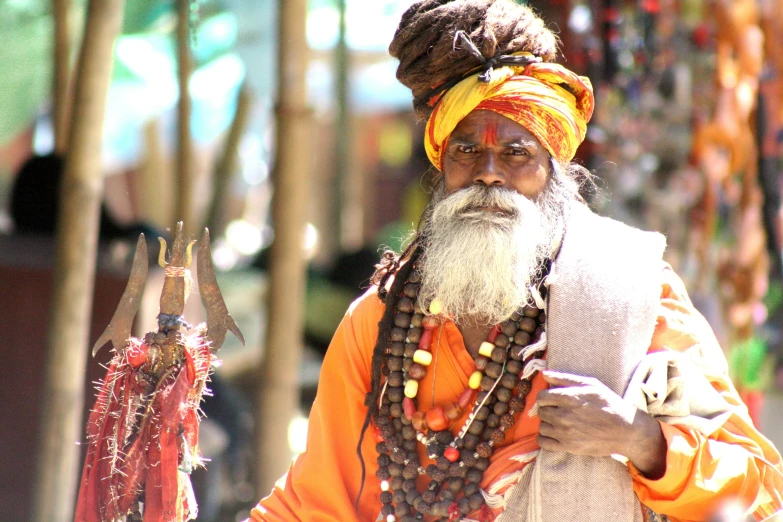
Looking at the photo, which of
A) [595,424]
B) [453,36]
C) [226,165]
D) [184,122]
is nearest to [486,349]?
[595,424]

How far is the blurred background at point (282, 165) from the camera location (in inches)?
126

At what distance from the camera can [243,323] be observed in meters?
6.29

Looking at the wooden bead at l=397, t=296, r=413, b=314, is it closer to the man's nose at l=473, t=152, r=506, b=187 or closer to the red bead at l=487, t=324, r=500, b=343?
the red bead at l=487, t=324, r=500, b=343

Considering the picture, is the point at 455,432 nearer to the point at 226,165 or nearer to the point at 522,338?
the point at 522,338

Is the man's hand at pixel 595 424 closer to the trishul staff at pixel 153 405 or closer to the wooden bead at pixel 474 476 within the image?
the wooden bead at pixel 474 476

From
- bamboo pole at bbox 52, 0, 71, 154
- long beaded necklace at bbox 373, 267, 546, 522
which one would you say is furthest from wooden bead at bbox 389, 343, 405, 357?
Answer: bamboo pole at bbox 52, 0, 71, 154

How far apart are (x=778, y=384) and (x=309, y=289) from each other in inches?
110

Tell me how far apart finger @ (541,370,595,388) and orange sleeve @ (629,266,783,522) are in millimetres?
191

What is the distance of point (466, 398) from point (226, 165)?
4.48 metres

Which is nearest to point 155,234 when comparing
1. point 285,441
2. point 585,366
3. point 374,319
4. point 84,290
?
point 285,441

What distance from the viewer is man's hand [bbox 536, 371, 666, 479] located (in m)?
2.02

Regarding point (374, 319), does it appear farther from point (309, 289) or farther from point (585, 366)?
point (309, 289)

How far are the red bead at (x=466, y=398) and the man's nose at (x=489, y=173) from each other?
506mm

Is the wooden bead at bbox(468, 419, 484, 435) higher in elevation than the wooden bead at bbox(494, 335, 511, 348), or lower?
lower
